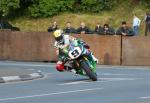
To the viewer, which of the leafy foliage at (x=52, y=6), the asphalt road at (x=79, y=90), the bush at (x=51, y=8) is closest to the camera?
the asphalt road at (x=79, y=90)

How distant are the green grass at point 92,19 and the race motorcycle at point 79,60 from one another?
1973 centimetres

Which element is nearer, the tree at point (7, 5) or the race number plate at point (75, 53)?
the race number plate at point (75, 53)

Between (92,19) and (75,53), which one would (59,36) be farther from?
(92,19)

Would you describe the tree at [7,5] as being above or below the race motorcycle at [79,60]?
above

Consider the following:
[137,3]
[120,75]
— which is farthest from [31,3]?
[120,75]

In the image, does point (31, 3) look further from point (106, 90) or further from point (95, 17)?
point (106, 90)

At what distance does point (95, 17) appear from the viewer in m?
45.7

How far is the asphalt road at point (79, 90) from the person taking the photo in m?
16.9

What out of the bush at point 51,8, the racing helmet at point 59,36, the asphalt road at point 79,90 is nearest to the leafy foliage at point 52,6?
the bush at point 51,8

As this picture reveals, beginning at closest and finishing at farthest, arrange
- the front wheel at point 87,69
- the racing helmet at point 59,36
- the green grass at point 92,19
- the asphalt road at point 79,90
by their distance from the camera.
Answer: the asphalt road at point 79,90
the front wheel at point 87,69
the racing helmet at point 59,36
the green grass at point 92,19

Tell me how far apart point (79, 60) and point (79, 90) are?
3.08 meters

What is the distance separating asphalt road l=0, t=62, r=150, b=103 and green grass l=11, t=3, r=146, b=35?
19.0m

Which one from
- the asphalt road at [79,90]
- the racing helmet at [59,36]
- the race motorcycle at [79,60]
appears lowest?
the asphalt road at [79,90]

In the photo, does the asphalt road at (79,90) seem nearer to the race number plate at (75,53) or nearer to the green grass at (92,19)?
the race number plate at (75,53)
